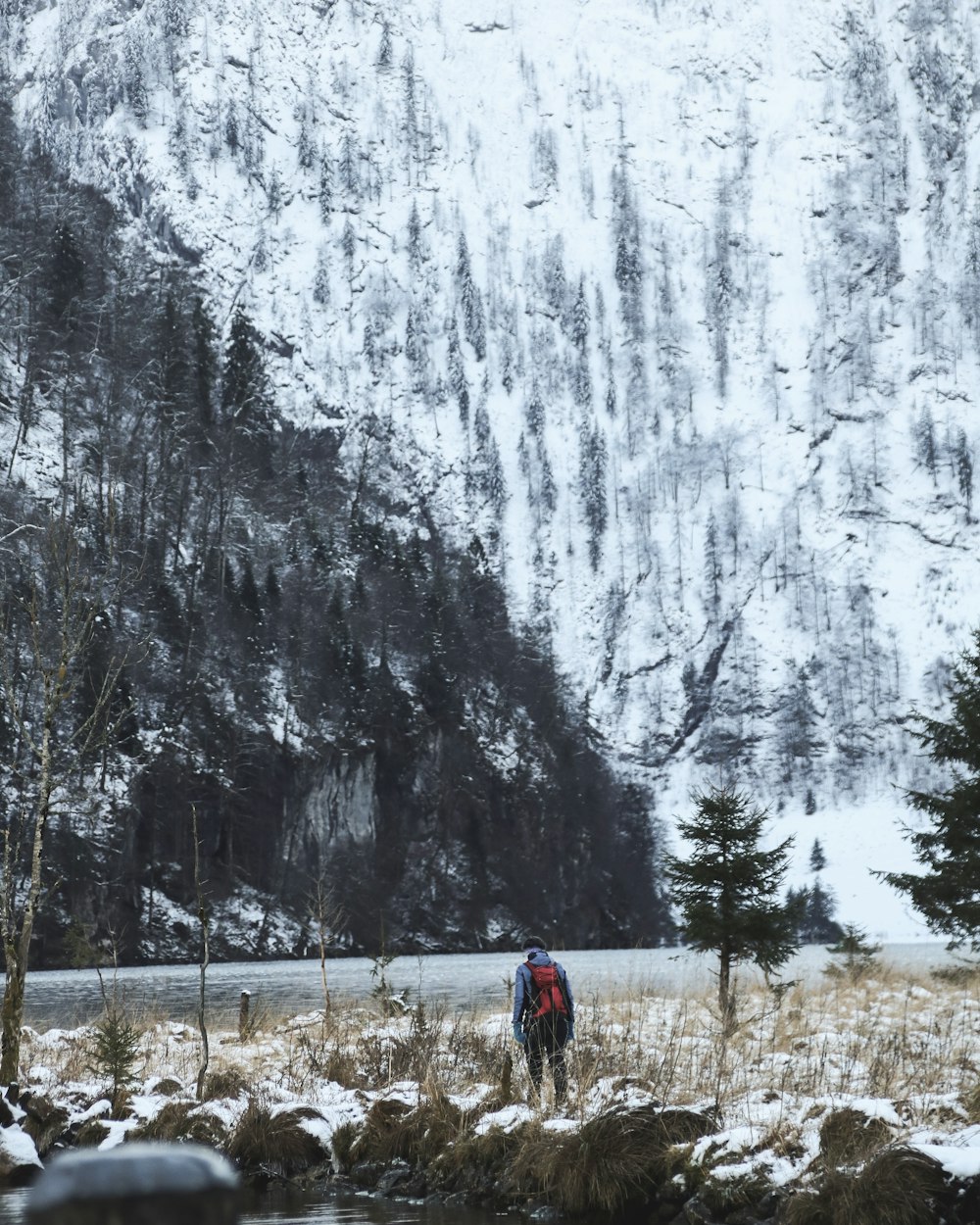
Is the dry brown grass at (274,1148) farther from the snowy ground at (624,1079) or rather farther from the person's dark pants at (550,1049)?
the person's dark pants at (550,1049)

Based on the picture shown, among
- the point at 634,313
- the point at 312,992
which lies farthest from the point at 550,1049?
the point at 634,313

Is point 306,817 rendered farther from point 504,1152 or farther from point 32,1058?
point 504,1152

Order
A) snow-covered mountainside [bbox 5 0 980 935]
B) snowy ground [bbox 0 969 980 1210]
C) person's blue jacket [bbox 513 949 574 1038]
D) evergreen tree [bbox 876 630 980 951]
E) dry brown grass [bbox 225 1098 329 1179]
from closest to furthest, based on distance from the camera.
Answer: snowy ground [bbox 0 969 980 1210] < person's blue jacket [bbox 513 949 574 1038] < dry brown grass [bbox 225 1098 329 1179] < evergreen tree [bbox 876 630 980 951] < snow-covered mountainside [bbox 5 0 980 935]

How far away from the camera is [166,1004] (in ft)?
110

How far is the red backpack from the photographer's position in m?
11.9

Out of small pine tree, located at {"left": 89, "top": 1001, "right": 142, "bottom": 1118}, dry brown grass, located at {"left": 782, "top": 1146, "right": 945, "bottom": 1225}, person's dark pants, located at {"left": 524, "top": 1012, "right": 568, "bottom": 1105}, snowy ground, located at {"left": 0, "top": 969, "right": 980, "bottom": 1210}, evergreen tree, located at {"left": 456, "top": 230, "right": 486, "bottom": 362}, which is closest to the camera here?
dry brown grass, located at {"left": 782, "top": 1146, "right": 945, "bottom": 1225}

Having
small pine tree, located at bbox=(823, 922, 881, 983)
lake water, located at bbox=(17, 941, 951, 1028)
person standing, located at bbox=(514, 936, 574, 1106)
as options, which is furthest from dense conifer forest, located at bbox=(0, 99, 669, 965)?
person standing, located at bbox=(514, 936, 574, 1106)

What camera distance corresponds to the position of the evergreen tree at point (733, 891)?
68.9 feet

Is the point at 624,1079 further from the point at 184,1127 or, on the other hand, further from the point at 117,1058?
the point at 117,1058

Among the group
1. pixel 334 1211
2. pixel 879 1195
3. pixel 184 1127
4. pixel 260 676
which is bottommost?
pixel 334 1211

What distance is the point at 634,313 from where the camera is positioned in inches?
6757

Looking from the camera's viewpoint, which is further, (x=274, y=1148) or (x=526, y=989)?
(x=274, y=1148)

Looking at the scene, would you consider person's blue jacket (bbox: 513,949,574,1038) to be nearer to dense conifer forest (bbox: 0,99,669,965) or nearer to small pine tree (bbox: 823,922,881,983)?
small pine tree (bbox: 823,922,881,983)

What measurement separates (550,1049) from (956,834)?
36.6ft
